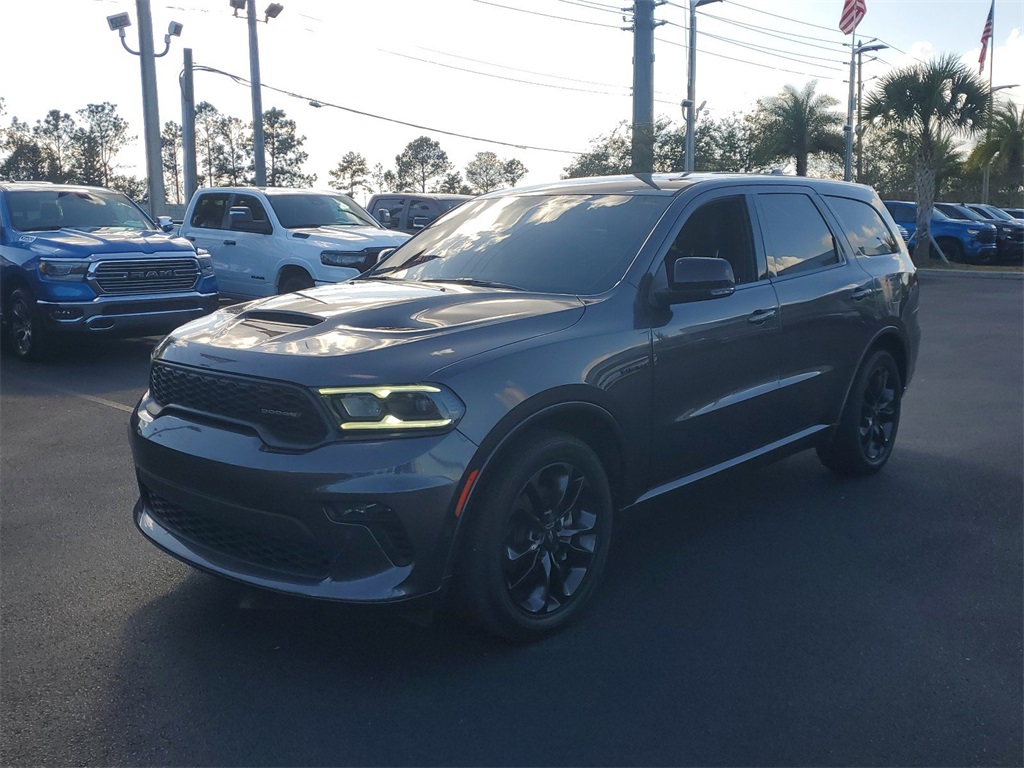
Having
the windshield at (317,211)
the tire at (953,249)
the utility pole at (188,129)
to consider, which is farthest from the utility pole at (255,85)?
the tire at (953,249)

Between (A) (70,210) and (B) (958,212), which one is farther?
(B) (958,212)

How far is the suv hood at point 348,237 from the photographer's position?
11.9 metres

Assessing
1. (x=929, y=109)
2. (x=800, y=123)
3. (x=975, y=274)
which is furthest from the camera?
(x=800, y=123)

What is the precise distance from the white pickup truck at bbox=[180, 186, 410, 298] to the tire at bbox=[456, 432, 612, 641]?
8.07 meters

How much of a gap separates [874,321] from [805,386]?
886 mm

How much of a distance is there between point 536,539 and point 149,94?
19.8 meters

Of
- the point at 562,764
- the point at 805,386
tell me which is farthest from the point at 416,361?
the point at 805,386

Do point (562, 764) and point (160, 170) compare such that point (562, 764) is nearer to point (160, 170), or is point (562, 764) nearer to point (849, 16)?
point (160, 170)

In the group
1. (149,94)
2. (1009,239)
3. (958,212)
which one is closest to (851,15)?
(958,212)

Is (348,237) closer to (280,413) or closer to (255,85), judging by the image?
(280,413)

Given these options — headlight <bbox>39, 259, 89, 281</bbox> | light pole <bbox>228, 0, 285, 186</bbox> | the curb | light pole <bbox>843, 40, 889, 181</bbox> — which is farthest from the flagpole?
headlight <bbox>39, 259, 89, 281</bbox>

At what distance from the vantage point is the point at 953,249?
2842cm

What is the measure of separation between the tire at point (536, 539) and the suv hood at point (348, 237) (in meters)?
8.21

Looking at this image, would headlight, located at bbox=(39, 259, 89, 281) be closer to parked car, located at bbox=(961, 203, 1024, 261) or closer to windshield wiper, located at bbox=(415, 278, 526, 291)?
windshield wiper, located at bbox=(415, 278, 526, 291)
